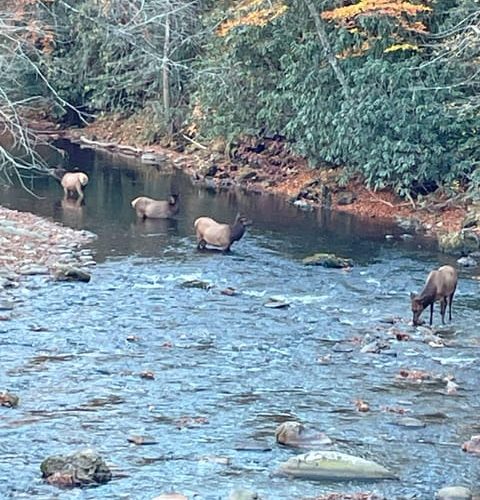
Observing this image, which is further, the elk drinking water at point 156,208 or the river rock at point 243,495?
the elk drinking water at point 156,208

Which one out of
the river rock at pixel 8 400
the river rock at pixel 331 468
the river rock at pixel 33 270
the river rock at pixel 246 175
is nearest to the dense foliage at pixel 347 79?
the river rock at pixel 246 175

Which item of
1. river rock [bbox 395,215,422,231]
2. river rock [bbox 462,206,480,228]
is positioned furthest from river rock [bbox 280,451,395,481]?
river rock [bbox 395,215,422,231]

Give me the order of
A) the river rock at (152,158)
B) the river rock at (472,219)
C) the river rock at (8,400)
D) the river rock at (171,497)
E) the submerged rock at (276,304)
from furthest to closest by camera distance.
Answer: the river rock at (152,158) < the river rock at (472,219) < the submerged rock at (276,304) < the river rock at (8,400) < the river rock at (171,497)

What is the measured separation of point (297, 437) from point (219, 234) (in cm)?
1022

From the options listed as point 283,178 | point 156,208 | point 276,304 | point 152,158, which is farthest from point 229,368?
point 152,158

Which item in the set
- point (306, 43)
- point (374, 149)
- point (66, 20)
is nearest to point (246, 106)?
point (306, 43)

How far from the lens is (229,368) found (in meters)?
12.8

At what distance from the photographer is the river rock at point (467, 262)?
763 inches

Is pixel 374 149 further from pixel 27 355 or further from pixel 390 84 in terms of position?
pixel 27 355

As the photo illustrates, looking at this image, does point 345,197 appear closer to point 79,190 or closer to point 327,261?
point 79,190

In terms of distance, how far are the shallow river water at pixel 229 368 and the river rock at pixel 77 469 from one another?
10cm

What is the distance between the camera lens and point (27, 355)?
1298 cm

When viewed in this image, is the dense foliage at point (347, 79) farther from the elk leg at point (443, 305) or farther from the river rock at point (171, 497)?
the river rock at point (171, 497)

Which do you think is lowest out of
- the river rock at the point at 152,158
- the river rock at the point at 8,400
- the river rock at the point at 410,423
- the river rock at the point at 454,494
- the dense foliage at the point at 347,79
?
the river rock at the point at 8,400
